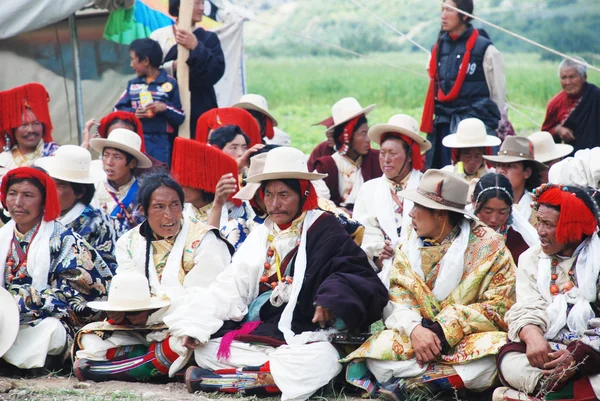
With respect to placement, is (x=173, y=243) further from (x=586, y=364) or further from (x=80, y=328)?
(x=586, y=364)

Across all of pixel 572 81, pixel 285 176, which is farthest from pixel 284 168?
pixel 572 81

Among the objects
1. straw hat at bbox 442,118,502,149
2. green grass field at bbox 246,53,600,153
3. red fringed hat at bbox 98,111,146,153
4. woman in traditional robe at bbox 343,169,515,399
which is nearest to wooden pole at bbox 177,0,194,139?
red fringed hat at bbox 98,111,146,153

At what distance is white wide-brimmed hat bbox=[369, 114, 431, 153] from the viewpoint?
24.7ft

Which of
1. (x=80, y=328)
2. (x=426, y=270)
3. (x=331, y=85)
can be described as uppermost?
(x=331, y=85)

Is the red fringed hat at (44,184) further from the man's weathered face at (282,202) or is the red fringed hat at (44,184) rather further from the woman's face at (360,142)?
the woman's face at (360,142)

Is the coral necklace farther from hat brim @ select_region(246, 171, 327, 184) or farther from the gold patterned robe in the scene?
the gold patterned robe

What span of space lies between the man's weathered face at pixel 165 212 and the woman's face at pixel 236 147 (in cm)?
167

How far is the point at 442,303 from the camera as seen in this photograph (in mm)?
5539

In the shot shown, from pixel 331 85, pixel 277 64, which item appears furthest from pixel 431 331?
pixel 277 64

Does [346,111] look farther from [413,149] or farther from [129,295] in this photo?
[129,295]

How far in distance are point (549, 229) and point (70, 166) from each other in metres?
3.47

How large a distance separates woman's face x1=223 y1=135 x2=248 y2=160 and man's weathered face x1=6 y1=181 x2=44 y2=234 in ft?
6.25

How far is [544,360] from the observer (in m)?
4.94

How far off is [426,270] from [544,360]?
92cm
